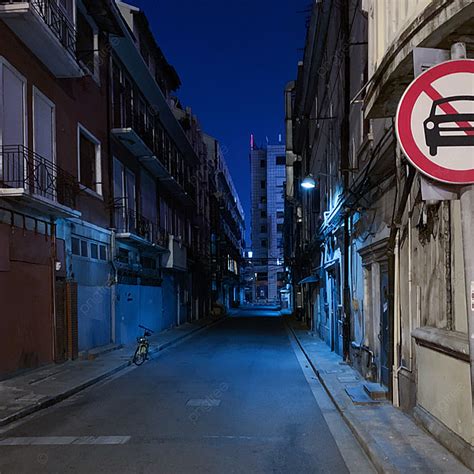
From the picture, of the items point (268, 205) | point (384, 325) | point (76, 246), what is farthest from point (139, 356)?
point (268, 205)

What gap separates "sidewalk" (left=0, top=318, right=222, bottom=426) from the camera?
30.9 feet

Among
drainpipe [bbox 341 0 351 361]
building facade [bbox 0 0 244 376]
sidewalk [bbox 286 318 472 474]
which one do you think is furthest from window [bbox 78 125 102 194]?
sidewalk [bbox 286 318 472 474]

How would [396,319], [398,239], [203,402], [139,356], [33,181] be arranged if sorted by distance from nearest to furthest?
1. [398,239]
2. [396,319]
3. [203,402]
4. [33,181]
5. [139,356]

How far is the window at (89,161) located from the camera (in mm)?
17719

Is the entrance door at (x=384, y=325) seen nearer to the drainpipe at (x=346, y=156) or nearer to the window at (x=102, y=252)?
the drainpipe at (x=346, y=156)

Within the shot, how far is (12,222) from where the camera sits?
12.7m

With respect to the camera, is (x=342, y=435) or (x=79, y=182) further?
(x=79, y=182)

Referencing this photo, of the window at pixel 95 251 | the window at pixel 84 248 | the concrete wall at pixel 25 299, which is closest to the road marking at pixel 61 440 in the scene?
the concrete wall at pixel 25 299

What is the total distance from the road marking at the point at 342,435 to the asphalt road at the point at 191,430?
1cm

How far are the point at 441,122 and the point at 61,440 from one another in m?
6.21

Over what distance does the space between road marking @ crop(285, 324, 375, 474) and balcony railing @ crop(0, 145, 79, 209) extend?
744cm

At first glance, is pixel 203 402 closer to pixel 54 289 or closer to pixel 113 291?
pixel 54 289

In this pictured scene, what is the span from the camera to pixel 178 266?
3005cm

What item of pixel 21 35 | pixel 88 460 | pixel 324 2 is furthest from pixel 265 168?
pixel 88 460
